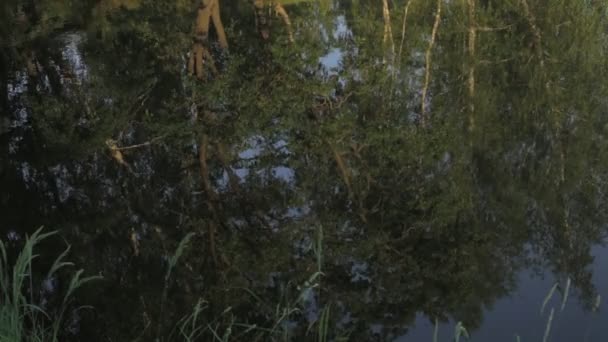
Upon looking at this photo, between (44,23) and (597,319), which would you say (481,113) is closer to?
(597,319)

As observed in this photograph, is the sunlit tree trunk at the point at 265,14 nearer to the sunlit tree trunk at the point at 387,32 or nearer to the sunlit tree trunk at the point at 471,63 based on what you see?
the sunlit tree trunk at the point at 387,32

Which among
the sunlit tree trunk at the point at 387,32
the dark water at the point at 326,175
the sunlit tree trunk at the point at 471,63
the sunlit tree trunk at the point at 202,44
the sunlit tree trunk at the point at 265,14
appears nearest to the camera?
the dark water at the point at 326,175

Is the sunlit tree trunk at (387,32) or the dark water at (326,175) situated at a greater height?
the sunlit tree trunk at (387,32)

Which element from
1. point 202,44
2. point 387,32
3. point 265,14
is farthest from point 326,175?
point 265,14

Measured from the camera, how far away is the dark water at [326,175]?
5188mm

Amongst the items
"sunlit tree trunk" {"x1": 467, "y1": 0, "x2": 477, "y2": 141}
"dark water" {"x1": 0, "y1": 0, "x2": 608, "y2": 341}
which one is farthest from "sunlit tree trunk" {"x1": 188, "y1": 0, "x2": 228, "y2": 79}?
"sunlit tree trunk" {"x1": 467, "y1": 0, "x2": 477, "y2": 141}

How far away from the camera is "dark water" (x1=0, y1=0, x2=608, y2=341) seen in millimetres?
→ 5188

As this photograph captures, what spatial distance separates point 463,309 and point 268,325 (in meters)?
1.70

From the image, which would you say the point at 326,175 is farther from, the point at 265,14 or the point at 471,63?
the point at 265,14

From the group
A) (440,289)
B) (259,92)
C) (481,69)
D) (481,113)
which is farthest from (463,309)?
(481,69)

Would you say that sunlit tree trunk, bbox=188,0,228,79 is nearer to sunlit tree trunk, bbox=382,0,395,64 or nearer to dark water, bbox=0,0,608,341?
dark water, bbox=0,0,608,341

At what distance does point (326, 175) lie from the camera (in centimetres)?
769

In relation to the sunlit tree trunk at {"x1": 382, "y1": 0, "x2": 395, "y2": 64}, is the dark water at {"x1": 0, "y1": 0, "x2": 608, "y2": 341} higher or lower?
lower

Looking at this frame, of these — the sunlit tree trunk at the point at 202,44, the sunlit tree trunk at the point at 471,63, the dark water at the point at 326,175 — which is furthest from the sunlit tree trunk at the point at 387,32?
the sunlit tree trunk at the point at 202,44
